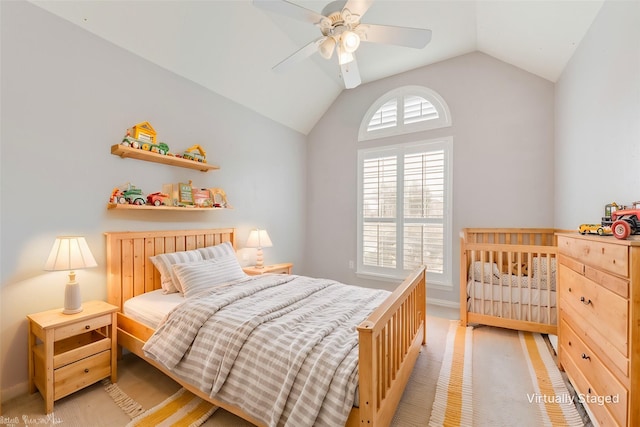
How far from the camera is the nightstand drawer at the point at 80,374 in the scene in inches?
70.7

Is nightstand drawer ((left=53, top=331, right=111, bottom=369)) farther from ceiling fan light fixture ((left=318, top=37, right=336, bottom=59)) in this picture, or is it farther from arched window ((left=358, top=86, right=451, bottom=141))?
arched window ((left=358, top=86, right=451, bottom=141))

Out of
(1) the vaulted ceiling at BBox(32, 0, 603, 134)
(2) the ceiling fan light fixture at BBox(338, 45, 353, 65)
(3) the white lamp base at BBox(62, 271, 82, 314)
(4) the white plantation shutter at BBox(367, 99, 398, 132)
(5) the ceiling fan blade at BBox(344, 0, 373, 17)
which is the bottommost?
(3) the white lamp base at BBox(62, 271, 82, 314)

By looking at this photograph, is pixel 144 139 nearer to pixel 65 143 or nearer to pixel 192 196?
pixel 65 143

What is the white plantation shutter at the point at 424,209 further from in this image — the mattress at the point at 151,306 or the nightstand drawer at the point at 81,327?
the nightstand drawer at the point at 81,327

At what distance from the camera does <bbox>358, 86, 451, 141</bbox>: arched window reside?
12.2ft

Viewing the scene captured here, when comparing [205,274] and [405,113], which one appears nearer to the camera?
[205,274]

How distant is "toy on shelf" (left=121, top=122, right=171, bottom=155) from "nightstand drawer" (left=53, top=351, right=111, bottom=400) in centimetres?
165

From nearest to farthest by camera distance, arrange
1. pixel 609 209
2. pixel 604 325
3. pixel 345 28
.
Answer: pixel 604 325 < pixel 345 28 < pixel 609 209


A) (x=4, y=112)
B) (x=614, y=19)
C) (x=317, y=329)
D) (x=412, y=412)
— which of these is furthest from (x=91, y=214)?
(x=614, y=19)

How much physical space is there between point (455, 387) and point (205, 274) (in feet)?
7.01

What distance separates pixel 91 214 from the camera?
228 cm

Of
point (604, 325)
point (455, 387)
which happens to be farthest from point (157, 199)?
point (604, 325)

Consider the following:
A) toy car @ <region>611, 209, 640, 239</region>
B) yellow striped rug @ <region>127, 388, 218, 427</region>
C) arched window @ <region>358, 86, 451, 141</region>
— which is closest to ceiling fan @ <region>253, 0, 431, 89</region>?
toy car @ <region>611, 209, 640, 239</region>

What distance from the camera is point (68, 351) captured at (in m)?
1.90
